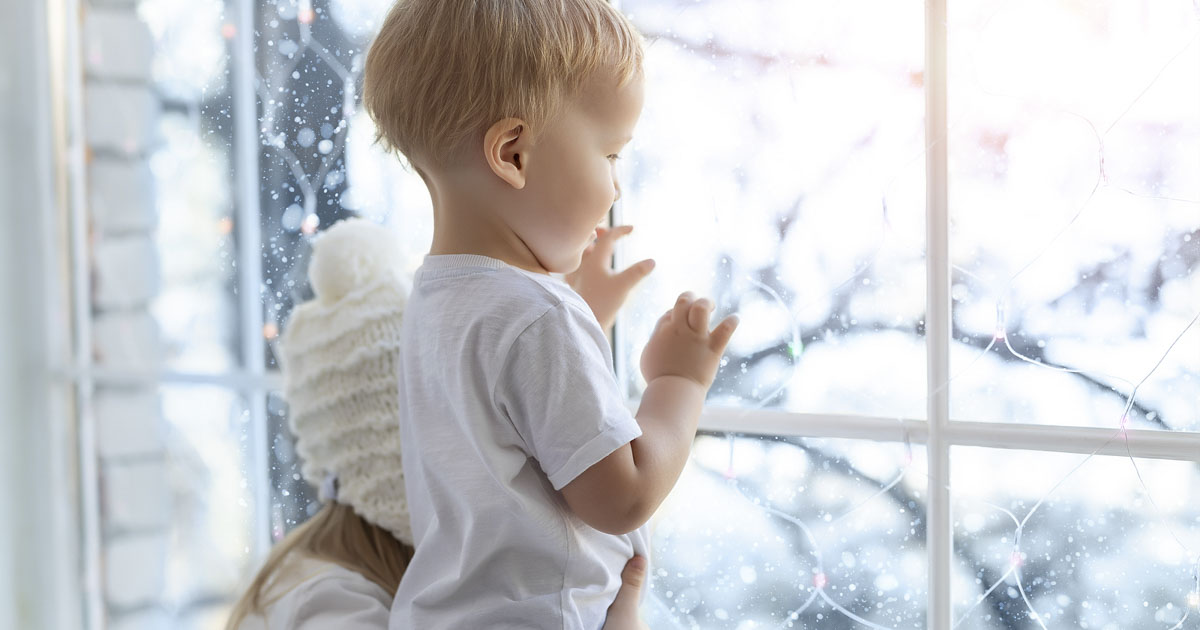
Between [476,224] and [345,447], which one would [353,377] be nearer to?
[345,447]

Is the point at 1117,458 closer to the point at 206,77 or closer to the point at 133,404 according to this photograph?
the point at 206,77

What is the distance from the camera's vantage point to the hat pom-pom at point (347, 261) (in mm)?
913

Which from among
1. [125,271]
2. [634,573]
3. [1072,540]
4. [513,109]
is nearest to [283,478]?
[125,271]

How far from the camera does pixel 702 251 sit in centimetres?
94

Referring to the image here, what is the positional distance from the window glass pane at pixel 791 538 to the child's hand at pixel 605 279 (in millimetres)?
181

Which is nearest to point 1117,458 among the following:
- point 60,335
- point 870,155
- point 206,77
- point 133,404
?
point 870,155

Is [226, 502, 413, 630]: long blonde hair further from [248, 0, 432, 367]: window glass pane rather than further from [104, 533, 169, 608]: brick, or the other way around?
[104, 533, 169, 608]: brick

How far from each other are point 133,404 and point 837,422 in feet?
3.35

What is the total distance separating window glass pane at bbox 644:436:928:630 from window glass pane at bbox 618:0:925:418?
0.17 feet

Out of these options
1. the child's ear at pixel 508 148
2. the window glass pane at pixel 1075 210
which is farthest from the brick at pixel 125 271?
the window glass pane at pixel 1075 210

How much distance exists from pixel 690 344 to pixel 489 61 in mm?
265

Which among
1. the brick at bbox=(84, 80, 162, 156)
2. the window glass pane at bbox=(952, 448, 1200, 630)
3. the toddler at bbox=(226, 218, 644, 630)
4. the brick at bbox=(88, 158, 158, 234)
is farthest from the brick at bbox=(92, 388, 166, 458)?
the window glass pane at bbox=(952, 448, 1200, 630)

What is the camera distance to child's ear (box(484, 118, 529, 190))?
0.67m

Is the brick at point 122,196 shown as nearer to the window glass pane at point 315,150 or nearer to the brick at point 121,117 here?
the brick at point 121,117
